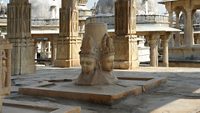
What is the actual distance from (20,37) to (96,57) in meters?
3.87

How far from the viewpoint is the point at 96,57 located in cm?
554

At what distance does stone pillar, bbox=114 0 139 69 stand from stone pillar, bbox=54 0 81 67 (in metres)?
1.88

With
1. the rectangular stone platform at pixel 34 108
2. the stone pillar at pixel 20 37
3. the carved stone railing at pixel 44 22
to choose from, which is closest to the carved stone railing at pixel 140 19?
the carved stone railing at pixel 44 22

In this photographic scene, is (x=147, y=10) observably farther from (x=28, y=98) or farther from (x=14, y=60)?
(x=28, y=98)

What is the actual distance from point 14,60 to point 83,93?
4.40m

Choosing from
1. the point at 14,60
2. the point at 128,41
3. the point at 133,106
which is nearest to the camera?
the point at 133,106

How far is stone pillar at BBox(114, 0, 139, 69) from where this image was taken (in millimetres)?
9695

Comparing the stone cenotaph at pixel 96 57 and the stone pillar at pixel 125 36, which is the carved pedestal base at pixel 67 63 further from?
the stone cenotaph at pixel 96 57

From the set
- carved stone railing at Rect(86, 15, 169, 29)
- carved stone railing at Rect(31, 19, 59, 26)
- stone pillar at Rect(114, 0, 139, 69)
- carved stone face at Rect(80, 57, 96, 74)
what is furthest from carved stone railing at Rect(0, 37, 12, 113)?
carved stone railing at Rect(31, 19, 59, 26)

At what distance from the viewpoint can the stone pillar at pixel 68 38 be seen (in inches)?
435

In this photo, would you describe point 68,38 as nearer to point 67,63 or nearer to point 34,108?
point 67,63

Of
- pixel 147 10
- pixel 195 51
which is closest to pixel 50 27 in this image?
pixel 147 10

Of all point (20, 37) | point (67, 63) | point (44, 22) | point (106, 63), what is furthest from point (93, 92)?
point (44, 22)

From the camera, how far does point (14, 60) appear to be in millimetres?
8633
